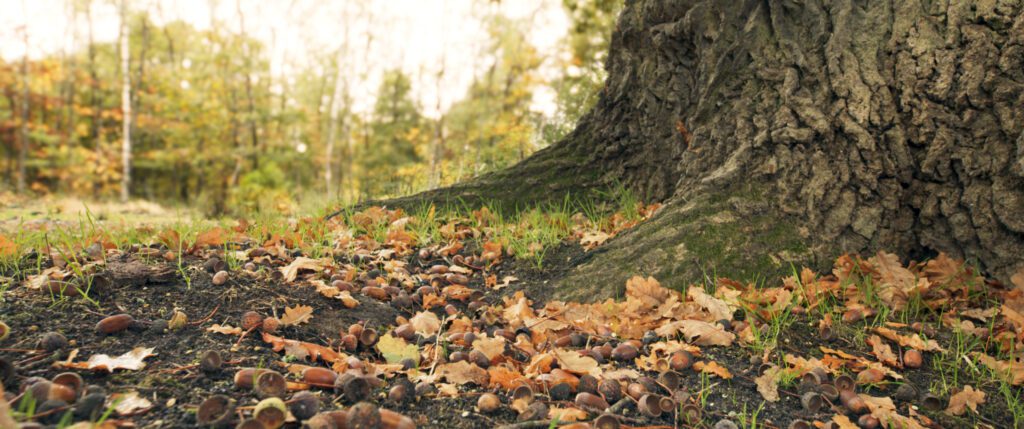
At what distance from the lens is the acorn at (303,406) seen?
1457 millimetres

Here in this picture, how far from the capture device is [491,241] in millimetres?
3533

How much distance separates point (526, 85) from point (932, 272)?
70.0 ft

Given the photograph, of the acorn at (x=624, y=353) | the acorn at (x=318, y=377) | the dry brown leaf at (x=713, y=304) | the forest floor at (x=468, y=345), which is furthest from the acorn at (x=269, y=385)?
the dry brown leaf at (x=713, y=304)

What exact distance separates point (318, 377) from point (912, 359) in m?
2.08

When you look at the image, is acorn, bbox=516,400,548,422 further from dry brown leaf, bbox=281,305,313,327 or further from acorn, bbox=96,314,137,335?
acorn, bbox=96,314,137,335

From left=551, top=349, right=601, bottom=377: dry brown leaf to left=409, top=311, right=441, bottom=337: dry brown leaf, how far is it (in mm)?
594

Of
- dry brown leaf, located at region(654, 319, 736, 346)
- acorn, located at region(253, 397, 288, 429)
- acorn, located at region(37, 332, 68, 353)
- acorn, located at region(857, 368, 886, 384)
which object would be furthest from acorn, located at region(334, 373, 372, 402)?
acorn, located at region(857, 368, 886, 384)

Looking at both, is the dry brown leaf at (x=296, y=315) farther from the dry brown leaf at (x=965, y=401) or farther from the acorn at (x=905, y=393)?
the dry brown leaf at (x=965, y=401)

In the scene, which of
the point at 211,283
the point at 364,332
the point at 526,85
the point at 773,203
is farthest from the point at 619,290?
the point at 526,85

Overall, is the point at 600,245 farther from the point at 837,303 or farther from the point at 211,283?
the point at 211,283

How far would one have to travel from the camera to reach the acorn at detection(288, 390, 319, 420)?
146 cm

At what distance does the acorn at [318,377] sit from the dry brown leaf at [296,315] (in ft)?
1.46

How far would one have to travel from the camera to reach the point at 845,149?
9.52 ft

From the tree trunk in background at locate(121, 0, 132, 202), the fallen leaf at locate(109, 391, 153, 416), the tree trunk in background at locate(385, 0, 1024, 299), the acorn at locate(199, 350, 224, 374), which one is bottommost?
the fallen leaf at locate(109, 391, 153, 416)
